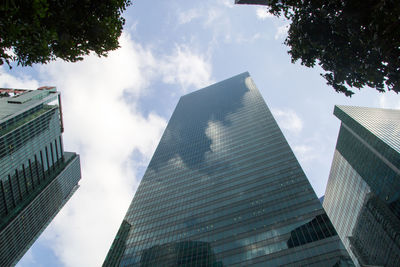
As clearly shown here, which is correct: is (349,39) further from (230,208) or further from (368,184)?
(368,184)

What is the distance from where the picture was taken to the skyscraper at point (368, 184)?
7500 centimetres

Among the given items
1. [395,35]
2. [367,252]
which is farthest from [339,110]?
[395,35]

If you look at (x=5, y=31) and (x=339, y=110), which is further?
(x=339, y=110)

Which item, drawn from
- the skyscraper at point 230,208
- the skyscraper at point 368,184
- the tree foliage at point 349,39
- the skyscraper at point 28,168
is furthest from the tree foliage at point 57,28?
the skyscraper at point 368,184

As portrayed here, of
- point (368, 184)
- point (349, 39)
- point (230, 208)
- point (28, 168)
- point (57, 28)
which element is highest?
point (368, 184)

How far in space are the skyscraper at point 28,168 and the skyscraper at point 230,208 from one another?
1753 inches

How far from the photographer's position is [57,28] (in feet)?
56.0

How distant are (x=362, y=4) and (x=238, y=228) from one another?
46798mm

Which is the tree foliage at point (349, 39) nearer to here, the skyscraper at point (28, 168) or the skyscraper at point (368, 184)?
the skyscraper at point (368, 184)

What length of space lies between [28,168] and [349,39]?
110 metres

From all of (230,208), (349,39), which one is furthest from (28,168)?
(349,39)

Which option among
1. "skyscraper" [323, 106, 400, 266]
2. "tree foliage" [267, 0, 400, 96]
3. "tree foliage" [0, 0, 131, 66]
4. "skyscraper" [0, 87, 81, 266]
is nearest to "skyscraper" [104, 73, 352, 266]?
"tree foliage" [267, 0, 400, 96]

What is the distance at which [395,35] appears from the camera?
14977mm

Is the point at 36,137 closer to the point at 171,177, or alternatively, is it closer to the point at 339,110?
the point at 171,177
